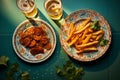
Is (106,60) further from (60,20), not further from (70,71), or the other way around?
(60,20)

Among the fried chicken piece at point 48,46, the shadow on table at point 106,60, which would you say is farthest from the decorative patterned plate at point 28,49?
the shadow on table at point 106,60

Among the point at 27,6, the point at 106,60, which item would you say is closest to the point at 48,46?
the point at 27,6

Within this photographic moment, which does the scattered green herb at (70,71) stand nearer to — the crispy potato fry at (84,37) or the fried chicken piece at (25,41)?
the crispy potato fry at (84,37)

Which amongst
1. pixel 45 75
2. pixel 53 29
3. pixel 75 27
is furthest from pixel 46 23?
pixel 45 75

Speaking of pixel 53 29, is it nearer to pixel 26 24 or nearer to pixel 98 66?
pixel 26 24

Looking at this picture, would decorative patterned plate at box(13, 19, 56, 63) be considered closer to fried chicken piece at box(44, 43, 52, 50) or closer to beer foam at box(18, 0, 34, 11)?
fried chicken piece at box(44, 43, 52, 50)
